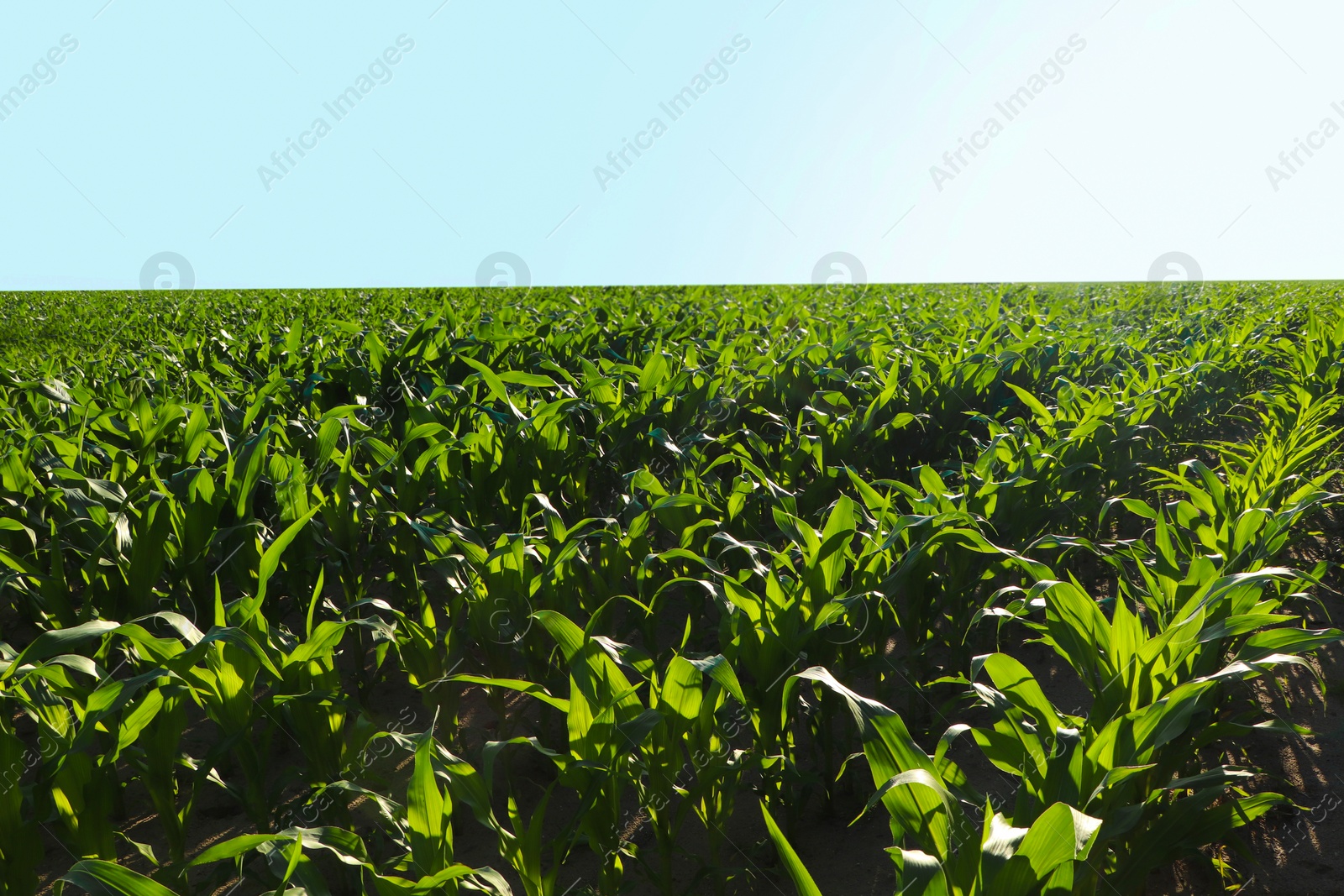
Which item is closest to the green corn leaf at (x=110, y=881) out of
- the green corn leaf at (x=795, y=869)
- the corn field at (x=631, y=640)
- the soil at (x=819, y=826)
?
the corn field at (x=631, y=640)

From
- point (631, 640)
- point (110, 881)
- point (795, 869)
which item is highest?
point (795, 869)

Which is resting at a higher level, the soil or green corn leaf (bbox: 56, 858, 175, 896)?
the soil

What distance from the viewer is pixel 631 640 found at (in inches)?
120

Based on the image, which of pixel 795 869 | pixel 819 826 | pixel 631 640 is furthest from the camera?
pixel 631 640

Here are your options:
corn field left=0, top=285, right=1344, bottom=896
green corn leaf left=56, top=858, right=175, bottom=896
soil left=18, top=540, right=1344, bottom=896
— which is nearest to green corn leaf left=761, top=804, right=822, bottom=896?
corn field left=0, top=285, right=1344, bottom=896

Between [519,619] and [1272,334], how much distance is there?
8.15 m

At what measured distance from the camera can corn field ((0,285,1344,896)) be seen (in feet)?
5.13

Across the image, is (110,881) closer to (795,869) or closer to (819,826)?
(795,869)

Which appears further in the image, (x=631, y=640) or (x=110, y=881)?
(x=631, y=640)

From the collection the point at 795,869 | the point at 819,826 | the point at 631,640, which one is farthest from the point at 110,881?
the point at 631,640

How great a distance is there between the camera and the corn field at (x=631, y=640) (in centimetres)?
156

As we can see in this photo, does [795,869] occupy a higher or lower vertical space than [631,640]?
higher

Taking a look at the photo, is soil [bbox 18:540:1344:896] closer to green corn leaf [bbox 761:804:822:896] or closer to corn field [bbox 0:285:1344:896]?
corn field [bbox 0:285:1344:896]

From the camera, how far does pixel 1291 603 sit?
353 centimetres
